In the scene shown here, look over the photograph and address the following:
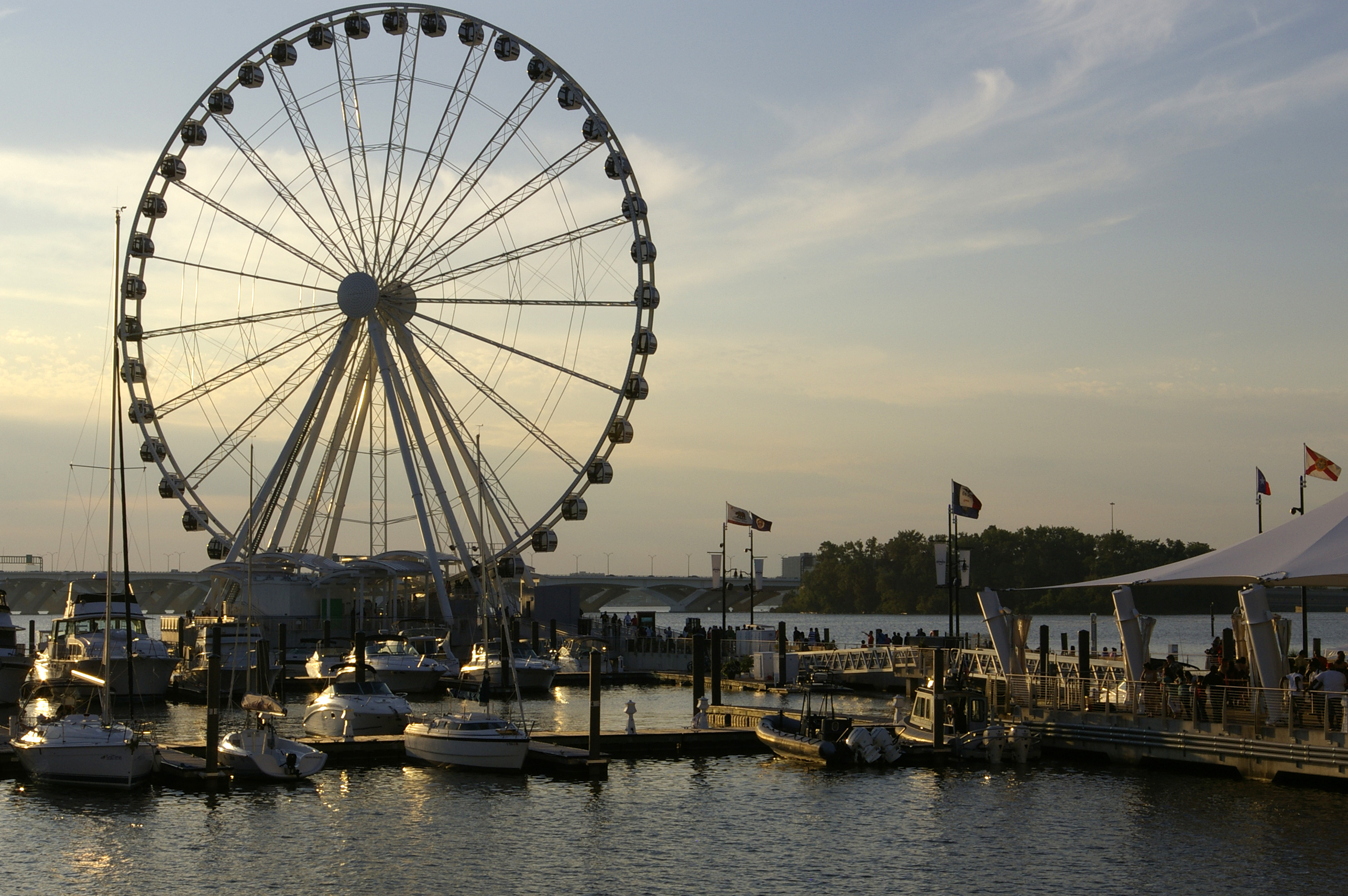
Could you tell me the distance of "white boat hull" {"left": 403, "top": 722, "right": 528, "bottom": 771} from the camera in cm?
3556

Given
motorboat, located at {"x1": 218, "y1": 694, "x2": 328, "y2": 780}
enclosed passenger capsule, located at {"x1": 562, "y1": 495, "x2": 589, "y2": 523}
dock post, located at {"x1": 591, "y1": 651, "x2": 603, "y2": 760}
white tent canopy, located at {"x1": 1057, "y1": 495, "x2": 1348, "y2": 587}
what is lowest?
motorboat, located at {"x1": 218, "y1": 694, "x2": 328, "y2": 780}

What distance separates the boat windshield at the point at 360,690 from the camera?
4356 cm

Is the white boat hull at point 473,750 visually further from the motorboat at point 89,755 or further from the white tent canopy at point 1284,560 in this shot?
the white tent canopy at point 1284,560

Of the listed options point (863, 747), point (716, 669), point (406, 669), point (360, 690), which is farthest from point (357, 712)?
point (406, 669)

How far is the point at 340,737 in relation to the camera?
41219 mm

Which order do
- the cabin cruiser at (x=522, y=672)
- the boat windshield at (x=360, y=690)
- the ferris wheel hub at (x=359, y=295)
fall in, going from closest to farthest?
the boat windshield at (x=360, y=690) → the ferris wheel hub at (x=359, y=295) → the cabin cruiser at (x=522, y=672)

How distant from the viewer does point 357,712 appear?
42.6m

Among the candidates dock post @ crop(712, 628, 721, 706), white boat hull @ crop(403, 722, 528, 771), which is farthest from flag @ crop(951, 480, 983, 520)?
white boat hull @ crop(403, 722, 528, 771)

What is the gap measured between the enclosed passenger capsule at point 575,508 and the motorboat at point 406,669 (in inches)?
321

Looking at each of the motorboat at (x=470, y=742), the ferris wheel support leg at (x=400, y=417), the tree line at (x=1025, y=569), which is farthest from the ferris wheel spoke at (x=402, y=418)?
the tree line at (x=1025, y=569)

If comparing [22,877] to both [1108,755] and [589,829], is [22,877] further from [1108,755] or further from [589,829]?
[1108,755]

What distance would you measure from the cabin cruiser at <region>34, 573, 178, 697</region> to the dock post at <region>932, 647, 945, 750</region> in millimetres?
28278

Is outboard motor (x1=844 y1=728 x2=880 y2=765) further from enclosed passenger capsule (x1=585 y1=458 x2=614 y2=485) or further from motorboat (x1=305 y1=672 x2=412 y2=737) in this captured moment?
enclosed passenger capsule (x1=585 y1=458 x2=614 y2=485)

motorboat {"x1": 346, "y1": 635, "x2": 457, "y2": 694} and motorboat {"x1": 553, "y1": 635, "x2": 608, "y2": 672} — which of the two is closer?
motorboat {"x1": 346, "y1": 635, "x2": 457, "y2": 694}
